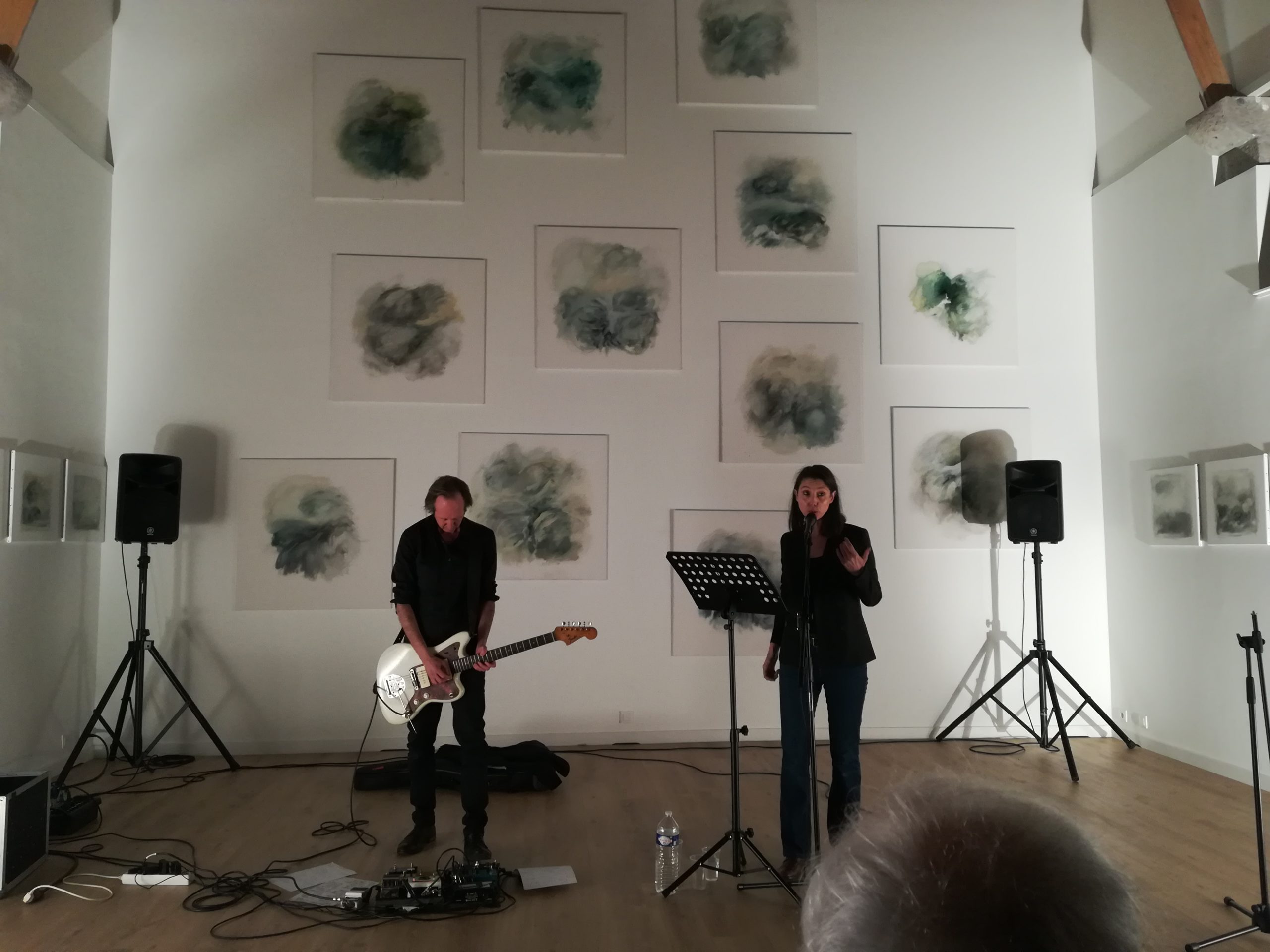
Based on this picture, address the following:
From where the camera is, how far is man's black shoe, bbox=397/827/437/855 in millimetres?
3996

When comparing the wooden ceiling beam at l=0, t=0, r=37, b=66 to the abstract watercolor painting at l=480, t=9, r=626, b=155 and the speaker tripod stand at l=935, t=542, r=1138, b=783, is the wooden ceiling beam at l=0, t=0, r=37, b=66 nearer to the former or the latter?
the abstract watercolor painting at l=480, t=9, r=626, b=155

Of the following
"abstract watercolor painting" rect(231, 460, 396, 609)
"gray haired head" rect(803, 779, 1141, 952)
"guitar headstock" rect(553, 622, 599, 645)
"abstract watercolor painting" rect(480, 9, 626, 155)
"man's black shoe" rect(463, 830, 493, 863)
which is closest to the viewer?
"gray haired head" rect(803, 779, 1141, 952)

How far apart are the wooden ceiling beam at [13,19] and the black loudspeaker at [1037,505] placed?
20.8 ft

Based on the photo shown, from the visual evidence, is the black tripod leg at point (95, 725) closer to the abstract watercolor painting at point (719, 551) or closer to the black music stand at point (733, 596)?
the abstract watercolor painting at point (719, 551)

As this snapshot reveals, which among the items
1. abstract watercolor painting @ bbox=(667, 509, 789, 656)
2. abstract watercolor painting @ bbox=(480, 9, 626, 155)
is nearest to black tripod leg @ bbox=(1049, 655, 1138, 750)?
abstract watercolor painting @ bbox=(667, 509, 789, 656)

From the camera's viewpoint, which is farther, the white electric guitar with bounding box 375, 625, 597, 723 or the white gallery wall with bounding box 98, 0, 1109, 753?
the white gallery wall with bounding box 98, 0, 1109, 753

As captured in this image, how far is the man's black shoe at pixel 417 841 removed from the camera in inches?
157

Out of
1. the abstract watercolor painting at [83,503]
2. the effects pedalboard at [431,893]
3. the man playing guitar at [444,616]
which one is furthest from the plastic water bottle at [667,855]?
the abstract watercolor painting at [83,503]

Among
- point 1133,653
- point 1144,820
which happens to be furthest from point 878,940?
point 1133,653

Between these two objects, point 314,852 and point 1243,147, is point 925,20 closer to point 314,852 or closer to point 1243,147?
point 1243,147

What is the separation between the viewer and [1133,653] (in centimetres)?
611

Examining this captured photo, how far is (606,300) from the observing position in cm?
631

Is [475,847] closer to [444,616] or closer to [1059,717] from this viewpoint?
[444,616]

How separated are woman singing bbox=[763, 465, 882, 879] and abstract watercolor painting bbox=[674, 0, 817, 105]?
3965mm
